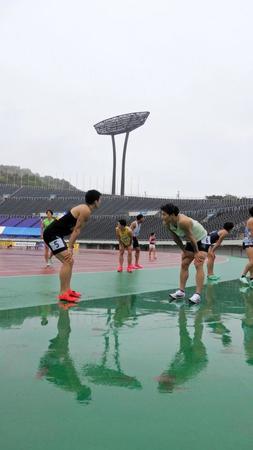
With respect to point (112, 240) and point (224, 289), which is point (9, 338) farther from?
point (112, 240)

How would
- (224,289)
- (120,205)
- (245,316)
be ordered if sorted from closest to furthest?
1. (245,316)
2. (224,289)
3. (120,205)

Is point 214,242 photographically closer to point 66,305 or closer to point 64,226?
point 64,226

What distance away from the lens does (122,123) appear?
3130 inches

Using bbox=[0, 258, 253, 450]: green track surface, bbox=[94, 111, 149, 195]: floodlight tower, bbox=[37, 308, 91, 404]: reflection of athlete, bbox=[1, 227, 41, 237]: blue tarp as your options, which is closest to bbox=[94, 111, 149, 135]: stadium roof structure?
bbox=[94, 111, 149, 195]: floodlight tower

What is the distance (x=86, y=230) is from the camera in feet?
201

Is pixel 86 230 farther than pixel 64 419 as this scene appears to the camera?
Yes

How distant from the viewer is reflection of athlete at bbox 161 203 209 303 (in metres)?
6.62

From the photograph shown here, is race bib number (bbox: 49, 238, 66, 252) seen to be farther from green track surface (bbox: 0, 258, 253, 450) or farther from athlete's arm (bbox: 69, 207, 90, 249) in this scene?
green track surface (bbox: 0, 258, 253, 450)

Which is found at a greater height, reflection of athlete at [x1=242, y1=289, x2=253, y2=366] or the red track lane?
reflection of athlete at [x1=242, y1=289, x2=253, y2=366]

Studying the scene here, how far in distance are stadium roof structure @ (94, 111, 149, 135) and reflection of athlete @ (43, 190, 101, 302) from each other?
7186cm

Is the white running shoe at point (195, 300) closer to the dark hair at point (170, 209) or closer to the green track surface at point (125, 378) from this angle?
the green track surface at point (125, 378)

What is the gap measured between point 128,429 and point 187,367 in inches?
46.8

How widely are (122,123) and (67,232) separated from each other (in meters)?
74.5

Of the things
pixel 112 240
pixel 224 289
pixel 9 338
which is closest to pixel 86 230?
pixel 112 240
